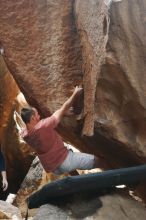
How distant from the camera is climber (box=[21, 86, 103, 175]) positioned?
16.1ft

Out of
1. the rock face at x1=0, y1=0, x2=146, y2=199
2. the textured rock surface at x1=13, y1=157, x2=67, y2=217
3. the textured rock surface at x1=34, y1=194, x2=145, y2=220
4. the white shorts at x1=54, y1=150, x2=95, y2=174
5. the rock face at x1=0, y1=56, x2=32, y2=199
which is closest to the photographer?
the textured rock surface at x1=34, y1=194, x2=145, y2=220

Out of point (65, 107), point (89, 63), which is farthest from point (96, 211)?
point (89, 63)

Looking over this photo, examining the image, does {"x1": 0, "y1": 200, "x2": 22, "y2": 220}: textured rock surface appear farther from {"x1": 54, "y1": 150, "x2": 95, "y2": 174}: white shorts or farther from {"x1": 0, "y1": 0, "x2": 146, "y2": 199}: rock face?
{"x1": 54, "y1": 150, "x2": 95, "y2": 174}: white shorts

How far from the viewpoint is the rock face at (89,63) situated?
14.6ft

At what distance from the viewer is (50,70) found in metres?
5.30

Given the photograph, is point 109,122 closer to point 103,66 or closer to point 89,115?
point 89,115

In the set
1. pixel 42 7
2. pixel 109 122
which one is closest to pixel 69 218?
pixel 109 122

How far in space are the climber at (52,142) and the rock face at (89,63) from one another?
0.23 metres

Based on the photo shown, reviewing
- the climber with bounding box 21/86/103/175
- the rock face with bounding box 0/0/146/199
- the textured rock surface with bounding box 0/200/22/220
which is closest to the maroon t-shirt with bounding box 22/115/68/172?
the climber with bounding box 21/86/103/175

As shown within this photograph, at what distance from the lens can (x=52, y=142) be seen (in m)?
4.99

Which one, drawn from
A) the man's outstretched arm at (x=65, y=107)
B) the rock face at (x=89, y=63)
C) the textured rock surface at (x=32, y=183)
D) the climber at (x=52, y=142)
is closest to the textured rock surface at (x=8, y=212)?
the textured rock surface at (x=32, y=183)

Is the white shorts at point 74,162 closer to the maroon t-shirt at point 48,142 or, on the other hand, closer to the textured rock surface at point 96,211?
the maroon t-shirt at point 48,142

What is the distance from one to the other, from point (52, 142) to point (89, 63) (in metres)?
0.96

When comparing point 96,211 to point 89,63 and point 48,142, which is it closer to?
point 48,142
